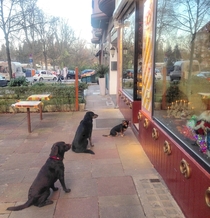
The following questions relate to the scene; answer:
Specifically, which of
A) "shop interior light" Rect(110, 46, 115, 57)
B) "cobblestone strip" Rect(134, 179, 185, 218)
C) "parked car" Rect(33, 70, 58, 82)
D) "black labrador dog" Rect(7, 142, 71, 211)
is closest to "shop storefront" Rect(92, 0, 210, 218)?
"cobblestone strip" Rect(134, 179, 185, 218)

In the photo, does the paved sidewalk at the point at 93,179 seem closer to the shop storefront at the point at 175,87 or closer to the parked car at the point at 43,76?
the shop storefront at the point at 175,87

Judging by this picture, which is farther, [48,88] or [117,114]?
[48,88]

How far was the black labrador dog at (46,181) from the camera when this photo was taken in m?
2.72

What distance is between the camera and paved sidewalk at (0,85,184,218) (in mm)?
2707

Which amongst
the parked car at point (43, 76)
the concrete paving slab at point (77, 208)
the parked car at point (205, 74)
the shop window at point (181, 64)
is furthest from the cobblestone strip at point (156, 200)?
the parked car at point (43, 76)

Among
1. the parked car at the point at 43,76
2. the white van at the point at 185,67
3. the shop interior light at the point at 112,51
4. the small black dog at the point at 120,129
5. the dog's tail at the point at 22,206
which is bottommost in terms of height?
the dog's tail at the point at 22,206

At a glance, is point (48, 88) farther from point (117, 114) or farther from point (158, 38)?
point (158, 38)

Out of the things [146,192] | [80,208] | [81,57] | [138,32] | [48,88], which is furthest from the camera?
[81,57]

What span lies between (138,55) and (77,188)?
12.6 feet

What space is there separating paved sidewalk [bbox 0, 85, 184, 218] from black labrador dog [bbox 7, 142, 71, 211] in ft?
0.28

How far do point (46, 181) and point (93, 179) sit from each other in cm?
88

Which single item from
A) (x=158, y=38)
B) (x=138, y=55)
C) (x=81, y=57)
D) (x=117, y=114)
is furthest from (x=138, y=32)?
(x=81, y=57)

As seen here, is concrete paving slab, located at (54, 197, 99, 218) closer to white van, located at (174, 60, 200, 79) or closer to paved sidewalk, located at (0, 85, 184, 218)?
paved sidewalk, located at (0, 85, 184, 218)

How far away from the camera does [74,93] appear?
8672 mm
